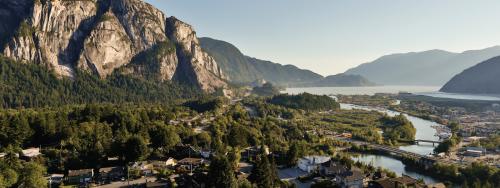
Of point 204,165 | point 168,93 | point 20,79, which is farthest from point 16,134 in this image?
point 168,93

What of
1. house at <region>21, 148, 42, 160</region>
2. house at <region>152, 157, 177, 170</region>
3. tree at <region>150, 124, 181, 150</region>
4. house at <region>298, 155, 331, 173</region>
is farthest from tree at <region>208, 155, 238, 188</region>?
house at <region>21, 148, 42, 160</region>

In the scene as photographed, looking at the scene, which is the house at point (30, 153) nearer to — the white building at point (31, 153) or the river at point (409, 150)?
the white building at point (31, 153)

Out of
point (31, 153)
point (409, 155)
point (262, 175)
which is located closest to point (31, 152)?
point (31, 153)

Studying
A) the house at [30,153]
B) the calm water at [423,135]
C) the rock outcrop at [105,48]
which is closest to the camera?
the house at [30,153]

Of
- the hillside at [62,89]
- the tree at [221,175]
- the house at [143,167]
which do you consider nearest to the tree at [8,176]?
the house at [143,167]

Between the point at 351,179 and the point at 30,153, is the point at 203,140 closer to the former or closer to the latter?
the point at 30,153
